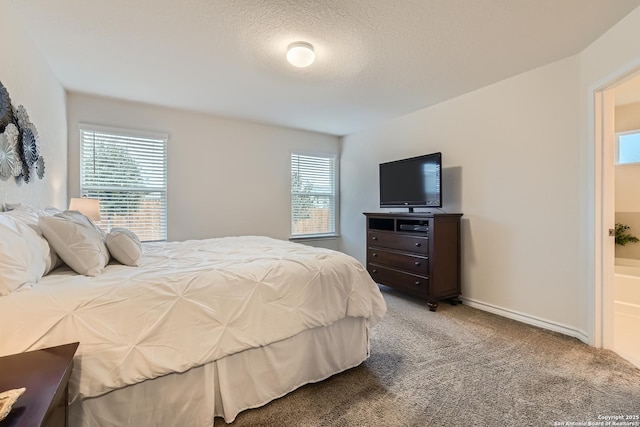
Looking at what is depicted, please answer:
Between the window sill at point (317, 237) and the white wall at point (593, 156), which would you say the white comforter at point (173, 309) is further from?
the window sill at point (317, 237)

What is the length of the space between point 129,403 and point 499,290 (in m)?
3.18

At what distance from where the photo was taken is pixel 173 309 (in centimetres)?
131

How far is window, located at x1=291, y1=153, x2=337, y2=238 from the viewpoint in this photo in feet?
15.7

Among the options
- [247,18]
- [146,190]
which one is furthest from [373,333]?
[146,190]

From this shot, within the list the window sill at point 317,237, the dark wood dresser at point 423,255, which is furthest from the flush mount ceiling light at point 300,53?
the window sill at point 317,237

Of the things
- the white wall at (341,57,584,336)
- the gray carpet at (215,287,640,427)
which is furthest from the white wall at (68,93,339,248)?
the gray carpet at (215,287,640,427)

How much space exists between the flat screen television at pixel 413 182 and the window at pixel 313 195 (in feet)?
4.49

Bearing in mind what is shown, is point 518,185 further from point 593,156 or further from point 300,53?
point 300,53

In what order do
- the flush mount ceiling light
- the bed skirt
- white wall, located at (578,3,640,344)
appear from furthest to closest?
the flush mount ceiling light < white wall, located at (578,3,640,344) < the bed skirt

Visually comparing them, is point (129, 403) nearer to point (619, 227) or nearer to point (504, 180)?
point (504, 180)

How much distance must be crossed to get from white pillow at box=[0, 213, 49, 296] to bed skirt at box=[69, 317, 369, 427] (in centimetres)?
55

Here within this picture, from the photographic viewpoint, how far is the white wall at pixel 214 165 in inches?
133

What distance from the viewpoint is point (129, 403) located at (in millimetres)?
1265

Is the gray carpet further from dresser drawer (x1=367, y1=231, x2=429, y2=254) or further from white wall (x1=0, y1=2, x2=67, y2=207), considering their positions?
white wall (x1=0, y1=2, x2=67, y2=207)
